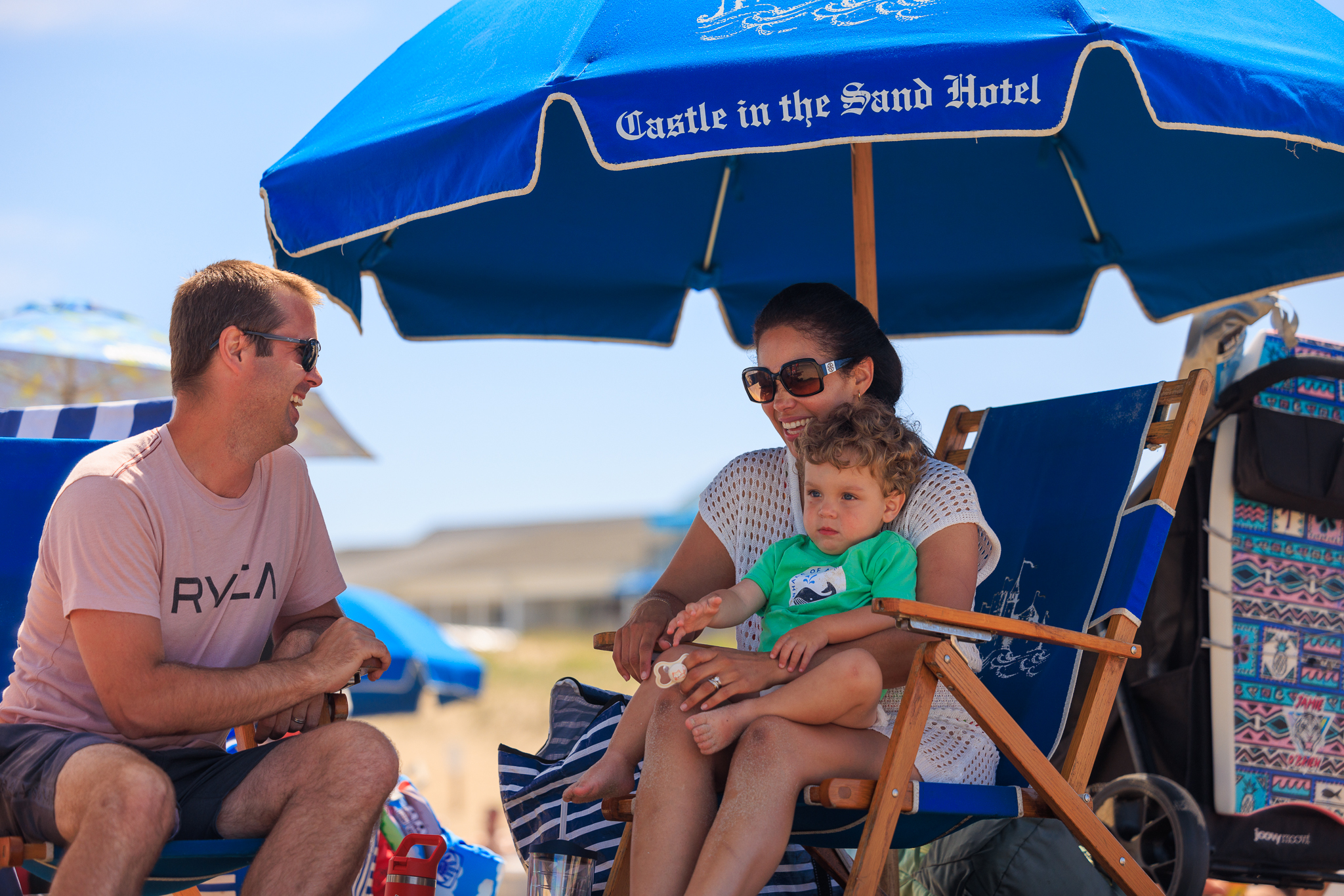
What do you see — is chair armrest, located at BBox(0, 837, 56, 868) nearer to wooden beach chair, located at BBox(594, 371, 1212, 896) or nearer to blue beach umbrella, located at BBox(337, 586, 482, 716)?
wooden beach chair, located at BBox(594, 371, 1212, 896)

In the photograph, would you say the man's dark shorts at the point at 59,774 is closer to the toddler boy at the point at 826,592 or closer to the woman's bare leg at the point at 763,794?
the toddler boy at the point at 826,592

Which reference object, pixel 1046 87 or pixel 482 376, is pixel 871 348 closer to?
pixel 1046 87

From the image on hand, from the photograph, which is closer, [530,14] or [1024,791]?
[1024,791]

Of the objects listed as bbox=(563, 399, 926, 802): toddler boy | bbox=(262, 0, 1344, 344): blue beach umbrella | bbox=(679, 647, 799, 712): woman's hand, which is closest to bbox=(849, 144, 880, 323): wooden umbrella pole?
bbox=(262, 0, 1344, 344): blue beach umbrella

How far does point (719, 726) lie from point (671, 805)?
0.16 m

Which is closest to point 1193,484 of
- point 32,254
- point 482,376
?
point 32,254

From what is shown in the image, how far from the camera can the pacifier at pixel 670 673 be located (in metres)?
2.26

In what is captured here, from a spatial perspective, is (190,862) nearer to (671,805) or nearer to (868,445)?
(671,805)

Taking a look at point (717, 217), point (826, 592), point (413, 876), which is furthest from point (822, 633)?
point (717, 217)

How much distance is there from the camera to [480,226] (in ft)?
12.9

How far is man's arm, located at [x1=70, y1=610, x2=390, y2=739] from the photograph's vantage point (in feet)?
7.39

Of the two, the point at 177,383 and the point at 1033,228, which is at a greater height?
the point at 1033,228

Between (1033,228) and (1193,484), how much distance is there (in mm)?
1120

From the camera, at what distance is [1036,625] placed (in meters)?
2.26
